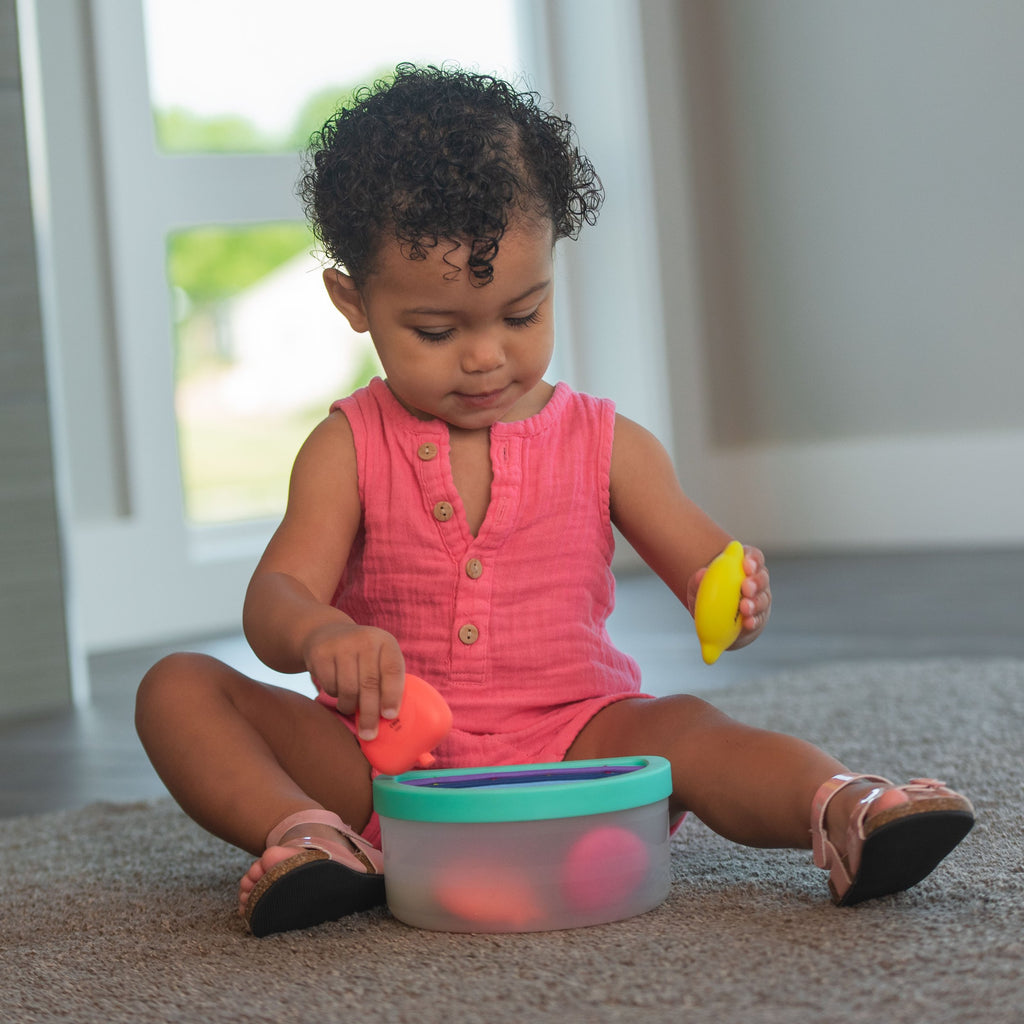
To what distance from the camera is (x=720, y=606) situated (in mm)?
831

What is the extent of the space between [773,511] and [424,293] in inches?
88.2

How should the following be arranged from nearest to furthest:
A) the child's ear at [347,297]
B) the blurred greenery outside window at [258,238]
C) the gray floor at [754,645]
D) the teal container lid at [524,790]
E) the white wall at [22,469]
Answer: the teal container lid at [524,790]
the child's ear at [347,297]
the gray floor at [754,645]
the white wall at [22,469]
the blurred greenery outside window at [258,238]

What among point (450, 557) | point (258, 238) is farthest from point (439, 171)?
point (258, 238)

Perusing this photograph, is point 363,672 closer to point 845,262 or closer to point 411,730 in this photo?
point 411,730

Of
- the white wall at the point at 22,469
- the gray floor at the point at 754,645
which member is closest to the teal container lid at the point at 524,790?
the gray floor at the point at 754,645

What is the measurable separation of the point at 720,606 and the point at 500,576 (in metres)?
0.17

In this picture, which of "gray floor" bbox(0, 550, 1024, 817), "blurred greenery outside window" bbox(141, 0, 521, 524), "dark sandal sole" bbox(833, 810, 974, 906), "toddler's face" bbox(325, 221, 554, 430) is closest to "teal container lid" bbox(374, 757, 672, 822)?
"dark sandal sole" bbox(833, 810, 974, 906)

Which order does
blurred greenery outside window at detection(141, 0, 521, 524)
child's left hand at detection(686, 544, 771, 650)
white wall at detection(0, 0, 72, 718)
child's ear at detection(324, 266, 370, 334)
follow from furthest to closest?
blurred greenery outside window at detection(141, 0, 521, 524), white wall at detection(0, 0, 72, 718), child's ear at detection(324, 266, 370, 334), child's left hand at detection(686, 544, 771, 650)

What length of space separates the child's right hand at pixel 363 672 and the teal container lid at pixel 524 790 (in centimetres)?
5

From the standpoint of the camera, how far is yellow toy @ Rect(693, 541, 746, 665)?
83cm

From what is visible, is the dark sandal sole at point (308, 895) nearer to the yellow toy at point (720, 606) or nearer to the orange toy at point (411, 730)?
the orange toy at point (411, 730)

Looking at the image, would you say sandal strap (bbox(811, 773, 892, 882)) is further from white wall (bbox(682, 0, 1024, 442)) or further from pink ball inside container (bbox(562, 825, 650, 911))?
white wall (bbox(682, 0, 1024, 442))

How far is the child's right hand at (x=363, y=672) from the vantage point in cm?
76

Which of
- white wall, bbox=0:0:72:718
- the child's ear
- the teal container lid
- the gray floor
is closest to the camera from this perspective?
the teal container lid
